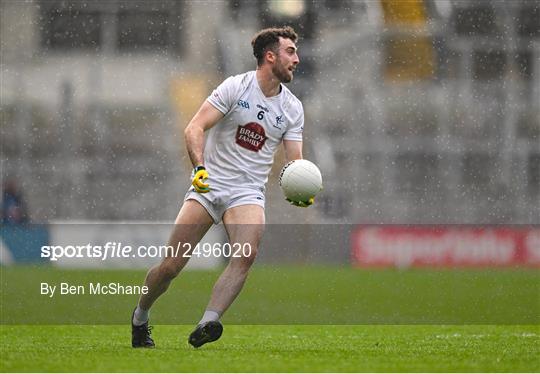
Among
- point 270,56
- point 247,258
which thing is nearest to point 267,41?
point 270,56

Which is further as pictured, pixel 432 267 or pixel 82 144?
pixel 82 144

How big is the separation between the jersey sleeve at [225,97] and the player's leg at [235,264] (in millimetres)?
498

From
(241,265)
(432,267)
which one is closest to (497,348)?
(241,265)

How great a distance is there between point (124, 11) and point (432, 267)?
643 centimetres

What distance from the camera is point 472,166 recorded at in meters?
17.7

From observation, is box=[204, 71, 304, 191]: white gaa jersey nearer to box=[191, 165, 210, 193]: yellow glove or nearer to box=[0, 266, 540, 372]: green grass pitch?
box=[191, 165, 210, 193]: yellow glove

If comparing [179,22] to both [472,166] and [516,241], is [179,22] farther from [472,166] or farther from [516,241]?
[516,241]

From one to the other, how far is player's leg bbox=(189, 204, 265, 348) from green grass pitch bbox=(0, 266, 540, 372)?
6.5 inches

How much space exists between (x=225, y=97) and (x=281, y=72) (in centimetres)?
31

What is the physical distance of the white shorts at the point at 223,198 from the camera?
5895 millimetres

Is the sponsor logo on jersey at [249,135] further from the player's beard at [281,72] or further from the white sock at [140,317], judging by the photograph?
the white sock at [140,317]

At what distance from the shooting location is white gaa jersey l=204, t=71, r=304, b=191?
5.96 meters

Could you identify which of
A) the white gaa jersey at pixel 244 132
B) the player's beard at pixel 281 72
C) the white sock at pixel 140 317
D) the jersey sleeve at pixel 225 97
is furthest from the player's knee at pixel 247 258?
the player's beard at pixel 281 72

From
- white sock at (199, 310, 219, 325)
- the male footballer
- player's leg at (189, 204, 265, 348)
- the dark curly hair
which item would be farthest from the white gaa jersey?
white sock at (199, 310, 219, 325)
